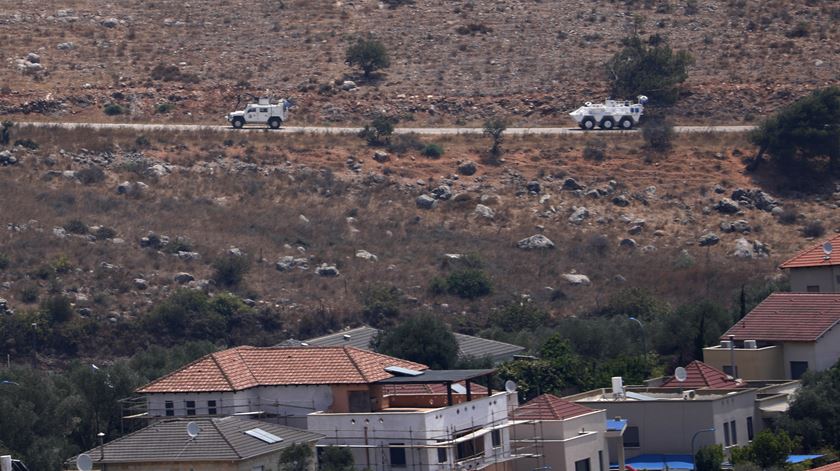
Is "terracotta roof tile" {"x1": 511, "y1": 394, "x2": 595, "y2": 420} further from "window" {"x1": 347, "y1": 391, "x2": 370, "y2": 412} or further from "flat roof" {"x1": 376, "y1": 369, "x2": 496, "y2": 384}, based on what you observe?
"window" {"x1": 347, "y1": 391, "x2": 370, "y2": 412}

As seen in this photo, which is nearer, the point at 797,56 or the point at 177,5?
the point at 797,56

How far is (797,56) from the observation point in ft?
375

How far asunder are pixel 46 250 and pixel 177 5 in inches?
1785

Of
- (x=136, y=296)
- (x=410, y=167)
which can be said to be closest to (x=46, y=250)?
(x=136, y=296)

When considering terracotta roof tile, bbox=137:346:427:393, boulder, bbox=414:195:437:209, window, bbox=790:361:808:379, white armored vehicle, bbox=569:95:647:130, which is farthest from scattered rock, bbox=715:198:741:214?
terracotta roof tile, bbox=137:346:427:393

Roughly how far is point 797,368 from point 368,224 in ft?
104

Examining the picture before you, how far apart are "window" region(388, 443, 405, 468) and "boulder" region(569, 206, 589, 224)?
46.3 meters

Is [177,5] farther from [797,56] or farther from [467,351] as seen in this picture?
[467,351]

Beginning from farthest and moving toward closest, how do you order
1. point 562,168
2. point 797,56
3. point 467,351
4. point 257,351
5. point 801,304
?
1. point 797,56
2. point 562,168
3. point 467,351
4. point 801,304
5. point 257,351

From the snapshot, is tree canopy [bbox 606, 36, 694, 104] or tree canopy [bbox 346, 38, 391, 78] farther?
tree canopy [bbox 346, 38, 391, 78]

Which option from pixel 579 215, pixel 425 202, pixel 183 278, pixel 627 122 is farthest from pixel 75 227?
pixel 627 122

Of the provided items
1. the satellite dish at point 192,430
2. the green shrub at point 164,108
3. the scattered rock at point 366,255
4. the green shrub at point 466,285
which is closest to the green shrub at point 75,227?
the scattered rock at point 366,255

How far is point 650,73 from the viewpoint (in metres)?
111

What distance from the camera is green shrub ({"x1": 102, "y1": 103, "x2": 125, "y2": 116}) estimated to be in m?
108
